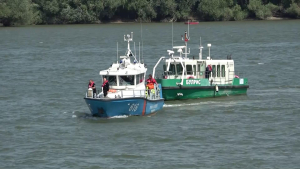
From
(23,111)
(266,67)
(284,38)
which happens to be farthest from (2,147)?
(284,38)

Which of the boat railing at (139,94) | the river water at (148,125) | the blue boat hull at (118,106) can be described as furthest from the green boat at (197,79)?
the blue boat hull at (118,106)

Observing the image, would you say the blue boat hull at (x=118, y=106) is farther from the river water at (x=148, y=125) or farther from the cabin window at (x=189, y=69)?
the cabin window at (x=189, y=69)

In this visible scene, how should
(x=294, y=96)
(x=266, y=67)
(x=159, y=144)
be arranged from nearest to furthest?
(x=159, y=144) → (x=294, y=96) → (x=266, y=67)

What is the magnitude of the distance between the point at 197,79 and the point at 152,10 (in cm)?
9699

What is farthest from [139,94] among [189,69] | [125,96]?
[189,69]

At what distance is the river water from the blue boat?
516 millimetres

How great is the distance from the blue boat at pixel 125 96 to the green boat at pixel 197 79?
3.53 metres

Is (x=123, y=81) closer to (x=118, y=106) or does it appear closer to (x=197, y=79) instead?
(x=118, y=106)

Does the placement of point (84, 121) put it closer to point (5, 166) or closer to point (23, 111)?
point (23, 111)

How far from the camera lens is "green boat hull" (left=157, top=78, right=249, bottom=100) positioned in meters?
44.0

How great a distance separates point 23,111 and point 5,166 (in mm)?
12057

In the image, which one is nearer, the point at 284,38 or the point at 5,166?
the point at 5,166

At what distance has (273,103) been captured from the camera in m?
44.3

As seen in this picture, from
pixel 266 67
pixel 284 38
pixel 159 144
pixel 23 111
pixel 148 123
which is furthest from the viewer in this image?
pixel 284 38
